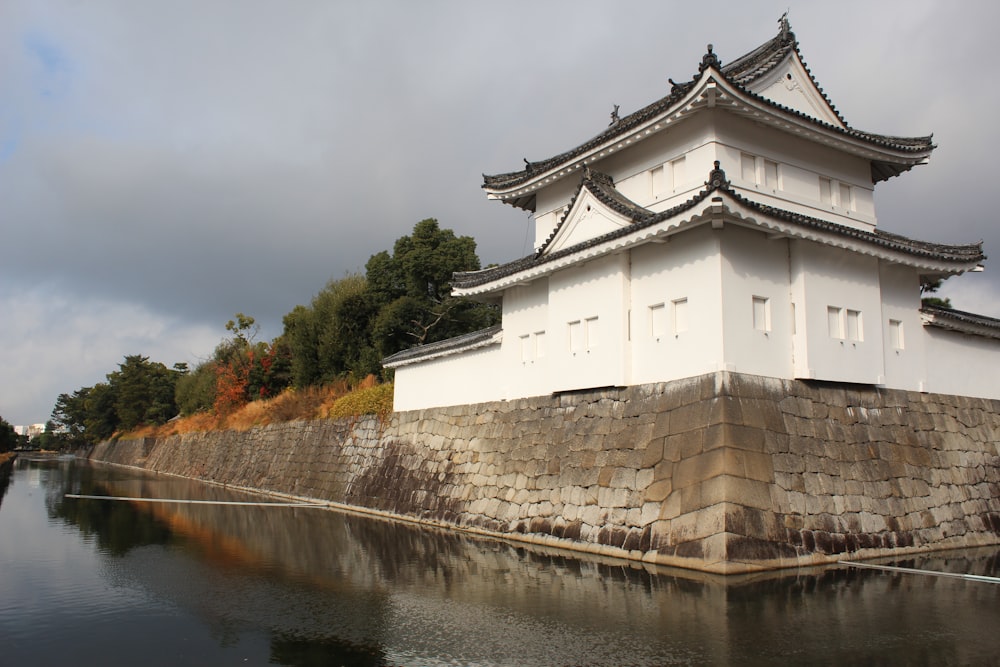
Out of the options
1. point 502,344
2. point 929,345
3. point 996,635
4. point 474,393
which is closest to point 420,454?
point 474,393

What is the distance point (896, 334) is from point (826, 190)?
3.01 m

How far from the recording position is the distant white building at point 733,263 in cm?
1085

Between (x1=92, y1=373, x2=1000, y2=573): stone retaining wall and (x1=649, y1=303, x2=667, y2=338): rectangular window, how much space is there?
0.96 m

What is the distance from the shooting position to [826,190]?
13664 mm

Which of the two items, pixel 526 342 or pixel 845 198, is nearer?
pixel 845 198

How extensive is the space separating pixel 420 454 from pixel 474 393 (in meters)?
2.29

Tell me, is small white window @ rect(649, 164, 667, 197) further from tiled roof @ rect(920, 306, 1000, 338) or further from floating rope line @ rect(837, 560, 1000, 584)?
floating rope line @ rect(837, 560, 1000, 584)

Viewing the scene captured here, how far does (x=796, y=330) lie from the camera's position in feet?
36.9

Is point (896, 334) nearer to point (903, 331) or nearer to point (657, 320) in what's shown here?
point (903, 331)

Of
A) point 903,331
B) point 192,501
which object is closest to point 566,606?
point 903,331

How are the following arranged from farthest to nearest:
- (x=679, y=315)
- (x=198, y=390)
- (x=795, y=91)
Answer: (x=198, y=390) < (x=795, y=91) < (x=679, y=315)

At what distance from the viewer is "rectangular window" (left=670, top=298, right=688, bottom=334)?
36.6ft

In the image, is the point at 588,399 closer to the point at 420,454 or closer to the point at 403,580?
the point at 403,580

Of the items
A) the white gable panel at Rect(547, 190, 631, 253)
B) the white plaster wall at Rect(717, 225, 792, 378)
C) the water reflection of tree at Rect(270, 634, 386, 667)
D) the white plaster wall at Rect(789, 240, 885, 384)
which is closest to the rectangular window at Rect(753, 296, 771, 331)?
the white plaster wall at Rect(717, 225, 792, 378)
